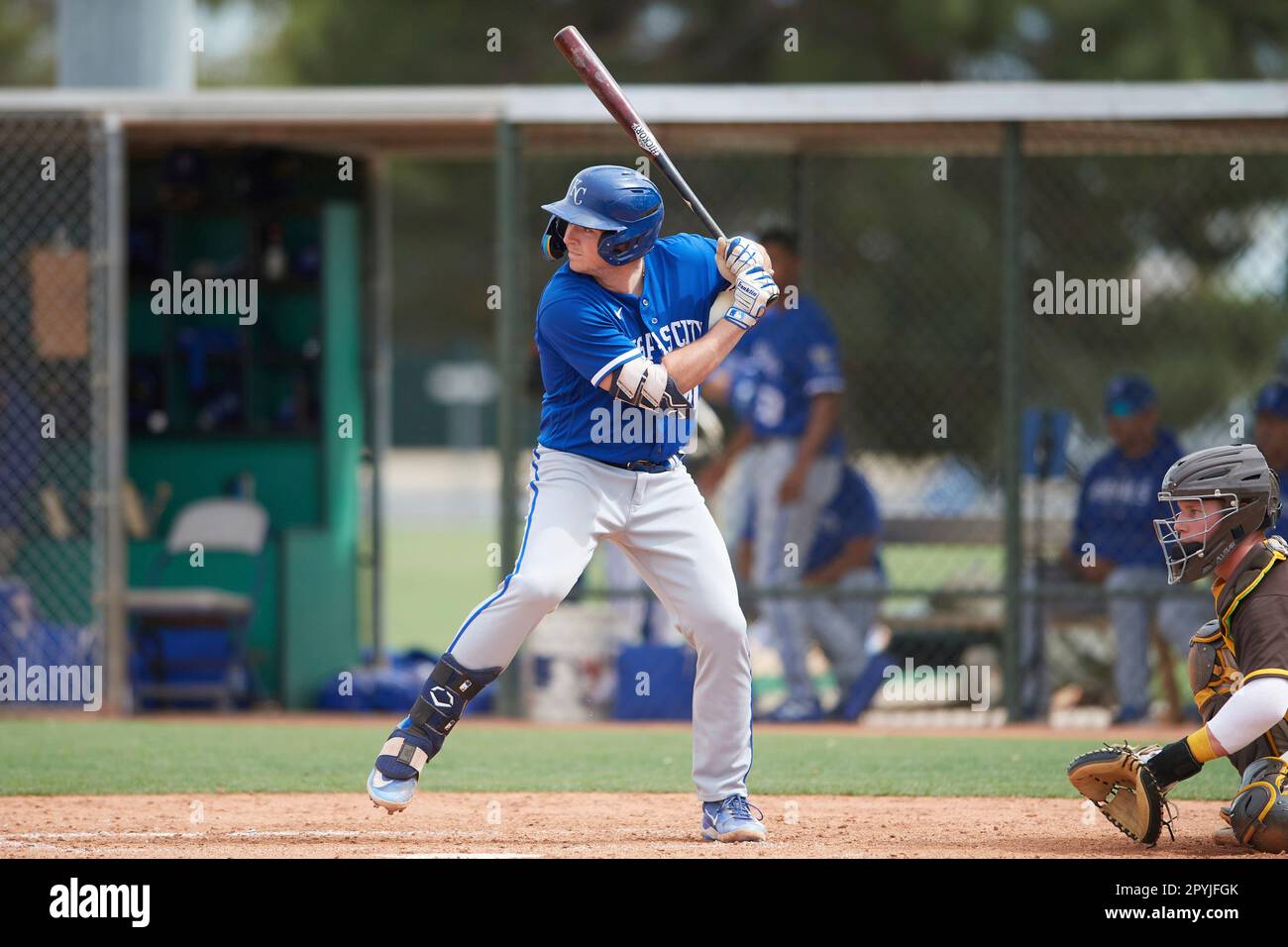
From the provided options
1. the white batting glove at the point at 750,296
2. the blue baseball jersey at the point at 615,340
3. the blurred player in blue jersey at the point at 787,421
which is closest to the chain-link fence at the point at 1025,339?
the blurred player in blue jersey at the point at 787,421

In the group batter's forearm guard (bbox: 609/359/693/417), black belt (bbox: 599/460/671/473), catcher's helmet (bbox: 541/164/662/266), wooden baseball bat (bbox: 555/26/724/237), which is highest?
wooden baseball bat (bbox: 555/26/724/237)

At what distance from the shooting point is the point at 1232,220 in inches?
623

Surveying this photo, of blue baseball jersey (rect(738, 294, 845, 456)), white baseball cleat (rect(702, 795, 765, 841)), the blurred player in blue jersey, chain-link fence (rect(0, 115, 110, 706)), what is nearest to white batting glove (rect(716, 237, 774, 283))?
white baseball cleat (rect(702, 795, 765, 841))

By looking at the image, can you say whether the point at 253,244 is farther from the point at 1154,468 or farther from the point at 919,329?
the point at 919,329

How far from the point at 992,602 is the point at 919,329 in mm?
5090

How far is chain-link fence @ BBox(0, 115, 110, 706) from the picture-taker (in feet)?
30.0

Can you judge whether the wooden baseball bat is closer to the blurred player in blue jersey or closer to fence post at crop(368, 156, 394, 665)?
the blurred player in blue jersey

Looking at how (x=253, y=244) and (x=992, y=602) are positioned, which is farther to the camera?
(x=992, y=602)

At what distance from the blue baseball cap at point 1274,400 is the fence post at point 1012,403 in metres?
1.15

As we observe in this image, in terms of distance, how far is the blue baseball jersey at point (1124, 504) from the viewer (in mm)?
9398

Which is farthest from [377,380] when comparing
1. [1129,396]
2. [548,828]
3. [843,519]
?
[548,828]

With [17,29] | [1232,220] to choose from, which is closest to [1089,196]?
[1232,220]

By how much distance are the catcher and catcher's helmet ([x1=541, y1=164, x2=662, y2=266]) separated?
1639 mm

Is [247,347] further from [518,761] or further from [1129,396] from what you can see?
[1129,396]
